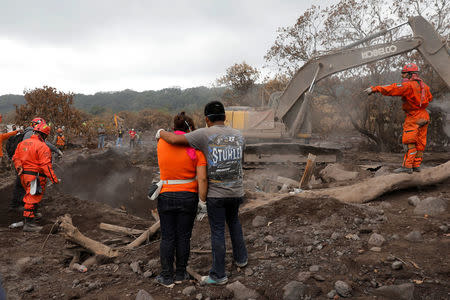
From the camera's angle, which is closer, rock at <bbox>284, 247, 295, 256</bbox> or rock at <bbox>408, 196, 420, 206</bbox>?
rock at <bbox>284, 247, 295, 256</bbox>

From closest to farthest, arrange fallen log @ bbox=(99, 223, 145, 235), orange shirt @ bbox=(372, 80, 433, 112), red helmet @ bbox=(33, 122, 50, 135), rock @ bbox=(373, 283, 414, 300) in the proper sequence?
rock @ bbox=(373, 283, 414, 300) < fallen log @ bbox=(99, 223, 145, 235) < orange shirt @ bbox=(372, 80, 433, 112) < red helmet @ bbox=(33, 122, 50, 135)

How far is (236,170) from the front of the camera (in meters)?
3.21

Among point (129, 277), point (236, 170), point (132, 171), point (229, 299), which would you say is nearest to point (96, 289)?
point (129, 277)

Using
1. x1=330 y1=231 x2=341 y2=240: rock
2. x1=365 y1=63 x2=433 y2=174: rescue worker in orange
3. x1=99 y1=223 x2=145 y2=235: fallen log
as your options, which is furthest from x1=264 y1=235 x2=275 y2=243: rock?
x1=365 y1=63 x2=433 y2=174: rescue worker in orange

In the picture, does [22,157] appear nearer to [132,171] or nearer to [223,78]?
[132,171]

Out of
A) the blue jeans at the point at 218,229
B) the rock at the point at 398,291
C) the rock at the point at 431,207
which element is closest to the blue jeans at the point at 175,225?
the blue jeans at the point at 218,229

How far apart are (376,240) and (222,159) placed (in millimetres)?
1862

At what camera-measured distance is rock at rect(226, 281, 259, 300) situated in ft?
9.20

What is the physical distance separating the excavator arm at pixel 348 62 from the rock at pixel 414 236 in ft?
21.2

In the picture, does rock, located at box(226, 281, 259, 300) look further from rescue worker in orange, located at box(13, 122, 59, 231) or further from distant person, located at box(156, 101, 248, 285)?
rescue worker in orange, located at box(13, 122, 59, 231)

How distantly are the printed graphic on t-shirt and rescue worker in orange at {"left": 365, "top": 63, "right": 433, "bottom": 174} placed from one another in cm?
326

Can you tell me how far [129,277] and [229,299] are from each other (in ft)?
4.29

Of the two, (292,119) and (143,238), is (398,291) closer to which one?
(143,238)

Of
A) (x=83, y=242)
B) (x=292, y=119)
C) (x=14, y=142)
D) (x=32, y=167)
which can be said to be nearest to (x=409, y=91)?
(x=83, y=242)
